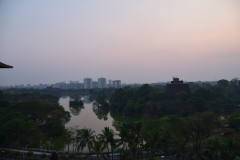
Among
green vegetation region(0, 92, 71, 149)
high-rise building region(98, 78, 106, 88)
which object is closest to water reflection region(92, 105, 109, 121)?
green vegetation region(0, 92, 71, 149)

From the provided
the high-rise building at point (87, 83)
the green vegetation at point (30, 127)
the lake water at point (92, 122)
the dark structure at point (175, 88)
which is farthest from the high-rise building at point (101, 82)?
the green vegetation at point (30, 127)

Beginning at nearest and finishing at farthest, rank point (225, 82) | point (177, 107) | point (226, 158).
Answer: point (226, 158) → point (177, 107) → point (225, 82)

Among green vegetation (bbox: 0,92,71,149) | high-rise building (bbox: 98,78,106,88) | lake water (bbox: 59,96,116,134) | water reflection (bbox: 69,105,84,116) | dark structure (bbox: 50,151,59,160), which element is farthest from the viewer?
high-rise building (bbox: 98,78,106,88)

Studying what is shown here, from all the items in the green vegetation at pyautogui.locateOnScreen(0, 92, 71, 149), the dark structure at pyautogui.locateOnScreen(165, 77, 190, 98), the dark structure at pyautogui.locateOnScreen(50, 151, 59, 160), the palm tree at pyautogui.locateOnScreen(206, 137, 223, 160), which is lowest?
the green vegetation at pyautogui.locateOnScreen(0, 92, 71, 149)

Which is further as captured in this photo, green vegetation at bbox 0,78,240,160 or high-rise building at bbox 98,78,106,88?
high-rise building at bbox 98,78,106,88

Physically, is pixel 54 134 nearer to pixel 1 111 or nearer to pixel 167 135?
pixel 1 111

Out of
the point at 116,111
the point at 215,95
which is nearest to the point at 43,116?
the point at 116,111

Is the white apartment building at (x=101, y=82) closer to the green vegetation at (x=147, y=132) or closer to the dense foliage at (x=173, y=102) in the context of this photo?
the dense foliage at (x=173, y=102)

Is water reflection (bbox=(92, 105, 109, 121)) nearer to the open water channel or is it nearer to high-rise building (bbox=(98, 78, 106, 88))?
the open water channel

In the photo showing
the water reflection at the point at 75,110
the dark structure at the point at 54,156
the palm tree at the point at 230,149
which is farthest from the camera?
the water reflection at the point at 75,110

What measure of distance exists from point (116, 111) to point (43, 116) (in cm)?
1821

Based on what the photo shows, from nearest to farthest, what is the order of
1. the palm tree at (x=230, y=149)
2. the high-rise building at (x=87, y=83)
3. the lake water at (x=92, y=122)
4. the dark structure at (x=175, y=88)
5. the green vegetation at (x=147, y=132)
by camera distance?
the palm tree at (x=230, y=149)
the green vegetation at (x=147, y=132)
the lake water at (x=92, y=122)
the dark structure at (x=175, y=88)
the high-rise building at (x=87, y=83)

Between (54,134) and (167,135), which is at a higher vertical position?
(167,135)

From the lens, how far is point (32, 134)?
14.9 m
